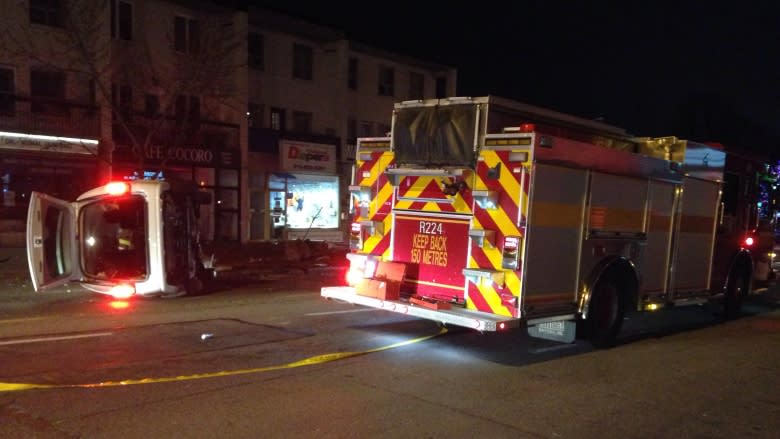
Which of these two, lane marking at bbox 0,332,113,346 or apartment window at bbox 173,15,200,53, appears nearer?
lane marking at bbox 0,332,113,346

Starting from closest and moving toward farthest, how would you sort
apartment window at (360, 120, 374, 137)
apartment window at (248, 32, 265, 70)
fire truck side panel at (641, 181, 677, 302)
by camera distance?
fire truck side panel at (641, 181, 677, 302) → apartment window at (248, 32, 265, 70) → apartment window at (360, 120, 374, 137)

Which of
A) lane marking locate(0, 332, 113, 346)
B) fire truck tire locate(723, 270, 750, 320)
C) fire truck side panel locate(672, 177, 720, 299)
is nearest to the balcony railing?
lane marking locate(0, 332, 113, 346)

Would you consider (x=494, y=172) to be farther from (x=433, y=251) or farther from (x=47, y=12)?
(x=47, y=12)

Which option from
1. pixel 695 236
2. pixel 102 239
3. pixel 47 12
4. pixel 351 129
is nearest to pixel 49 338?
pixel 102 239

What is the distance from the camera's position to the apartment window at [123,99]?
61.7 feet

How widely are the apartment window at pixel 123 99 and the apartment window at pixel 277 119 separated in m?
7.01

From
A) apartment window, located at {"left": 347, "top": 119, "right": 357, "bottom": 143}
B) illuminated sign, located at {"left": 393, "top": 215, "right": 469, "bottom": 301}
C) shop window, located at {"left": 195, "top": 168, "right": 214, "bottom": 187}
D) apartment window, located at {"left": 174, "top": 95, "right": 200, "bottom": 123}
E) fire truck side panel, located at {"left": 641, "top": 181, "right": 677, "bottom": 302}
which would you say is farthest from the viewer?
apartment window, located at {"left": 347, "top": 119, "right": 357, "bottom": 143}

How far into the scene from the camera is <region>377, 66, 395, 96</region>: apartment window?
31.4 m

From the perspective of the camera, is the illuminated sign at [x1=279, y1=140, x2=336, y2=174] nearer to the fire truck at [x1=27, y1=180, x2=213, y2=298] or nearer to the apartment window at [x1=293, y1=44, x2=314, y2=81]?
the apartment window at [x1=293, y1=44, x2=314, y2=81]

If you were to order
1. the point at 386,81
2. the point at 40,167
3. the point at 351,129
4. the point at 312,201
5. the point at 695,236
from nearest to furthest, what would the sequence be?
the point at 695,236
the point at 40,167
the point at 312,201
the point at 351,129
the point at 386,81

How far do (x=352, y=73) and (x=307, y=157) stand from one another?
5493mm

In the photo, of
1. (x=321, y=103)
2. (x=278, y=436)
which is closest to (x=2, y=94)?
(x=321, y=103)

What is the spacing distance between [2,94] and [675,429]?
20.1m

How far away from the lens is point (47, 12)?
19.4 metres
